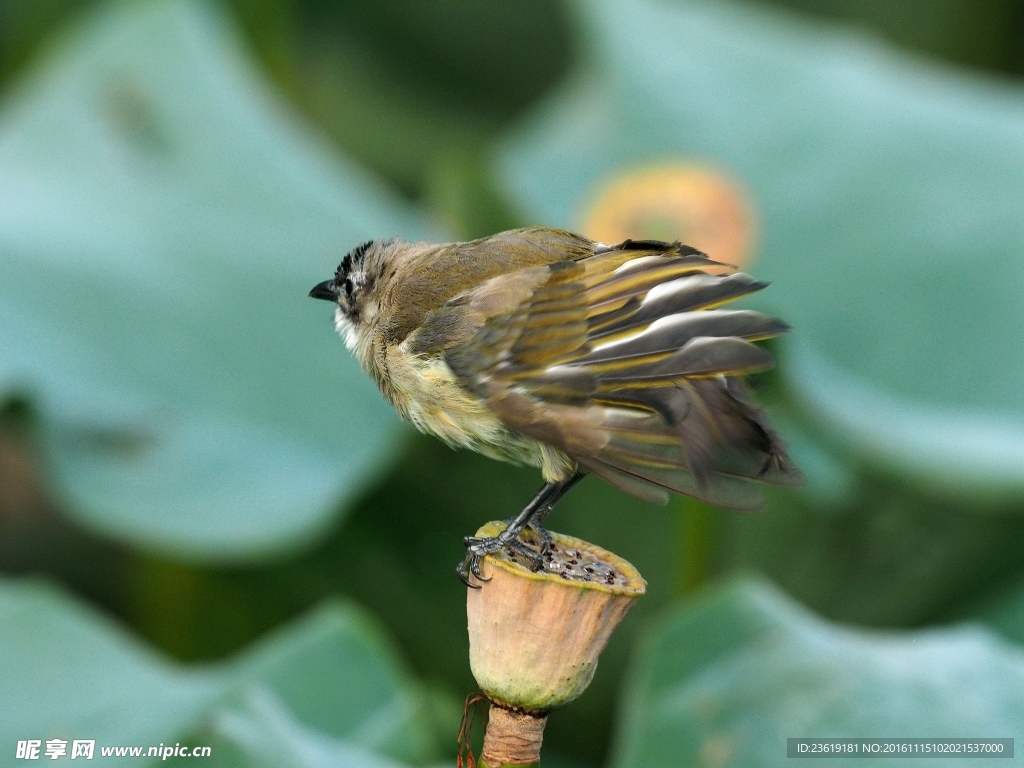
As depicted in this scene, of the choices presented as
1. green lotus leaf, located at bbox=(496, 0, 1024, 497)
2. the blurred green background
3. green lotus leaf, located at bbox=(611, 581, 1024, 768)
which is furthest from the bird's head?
green lotus leaf, located at bbox=(496, 0, 1024, 497)

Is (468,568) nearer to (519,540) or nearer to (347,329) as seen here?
(519,540)

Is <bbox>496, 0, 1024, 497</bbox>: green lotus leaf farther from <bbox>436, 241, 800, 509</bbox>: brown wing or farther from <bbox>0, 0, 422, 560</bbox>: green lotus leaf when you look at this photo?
<bbox>436, 241, 800, 509</bbox>: brown wing

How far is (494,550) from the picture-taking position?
4.44 feet

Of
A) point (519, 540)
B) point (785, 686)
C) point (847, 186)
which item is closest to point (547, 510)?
point (519, 540)

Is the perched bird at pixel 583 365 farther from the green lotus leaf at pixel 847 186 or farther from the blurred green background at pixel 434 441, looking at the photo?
the green lotus leaf at pixel 847 186

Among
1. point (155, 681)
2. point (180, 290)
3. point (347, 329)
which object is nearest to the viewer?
point (347, 329)

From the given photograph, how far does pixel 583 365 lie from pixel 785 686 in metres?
0.88

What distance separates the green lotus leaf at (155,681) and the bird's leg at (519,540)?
763mm

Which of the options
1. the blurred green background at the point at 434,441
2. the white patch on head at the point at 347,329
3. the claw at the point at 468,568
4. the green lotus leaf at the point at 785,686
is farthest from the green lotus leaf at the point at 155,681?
the claw at the point at 468,568

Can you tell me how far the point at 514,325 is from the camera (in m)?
1.37

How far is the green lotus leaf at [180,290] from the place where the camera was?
262 centimetres

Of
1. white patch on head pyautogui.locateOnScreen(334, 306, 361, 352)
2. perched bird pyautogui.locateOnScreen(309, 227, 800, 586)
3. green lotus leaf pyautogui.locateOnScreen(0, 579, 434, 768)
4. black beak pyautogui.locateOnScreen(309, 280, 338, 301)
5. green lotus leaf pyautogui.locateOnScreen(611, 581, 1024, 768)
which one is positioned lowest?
green lotus leaf pyautogui.locateOnScreen(0, 579, 434, 768)

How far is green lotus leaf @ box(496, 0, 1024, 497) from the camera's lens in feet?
8.89

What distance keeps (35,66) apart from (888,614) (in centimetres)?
307
